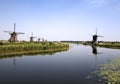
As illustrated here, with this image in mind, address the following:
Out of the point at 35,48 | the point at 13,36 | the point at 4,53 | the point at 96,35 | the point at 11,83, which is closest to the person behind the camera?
the point at 11,83

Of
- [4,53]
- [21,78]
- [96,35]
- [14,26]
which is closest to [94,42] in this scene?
[96,35]

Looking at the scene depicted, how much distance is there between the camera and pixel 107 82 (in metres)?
14.9

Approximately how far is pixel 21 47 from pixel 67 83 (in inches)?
1119

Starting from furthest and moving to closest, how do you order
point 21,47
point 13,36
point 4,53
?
1. point 13,36
2. point 21,47
3. point 4,53

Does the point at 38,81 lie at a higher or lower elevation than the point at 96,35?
lower

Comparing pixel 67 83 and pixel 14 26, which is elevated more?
pixel 14 26

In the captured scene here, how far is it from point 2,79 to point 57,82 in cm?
457

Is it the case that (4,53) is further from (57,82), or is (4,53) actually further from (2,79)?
(57,82)

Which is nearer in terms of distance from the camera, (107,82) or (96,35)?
(107,82)

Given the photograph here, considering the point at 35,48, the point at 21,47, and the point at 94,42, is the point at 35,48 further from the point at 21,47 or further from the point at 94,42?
the point at 94,42

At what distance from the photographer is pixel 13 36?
66062 millimetres

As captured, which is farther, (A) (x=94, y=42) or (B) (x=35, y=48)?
(A) (x=94, y=42)

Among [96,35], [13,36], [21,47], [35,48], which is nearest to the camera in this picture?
[21,47]

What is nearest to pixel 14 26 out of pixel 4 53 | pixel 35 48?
pixel 35 48
